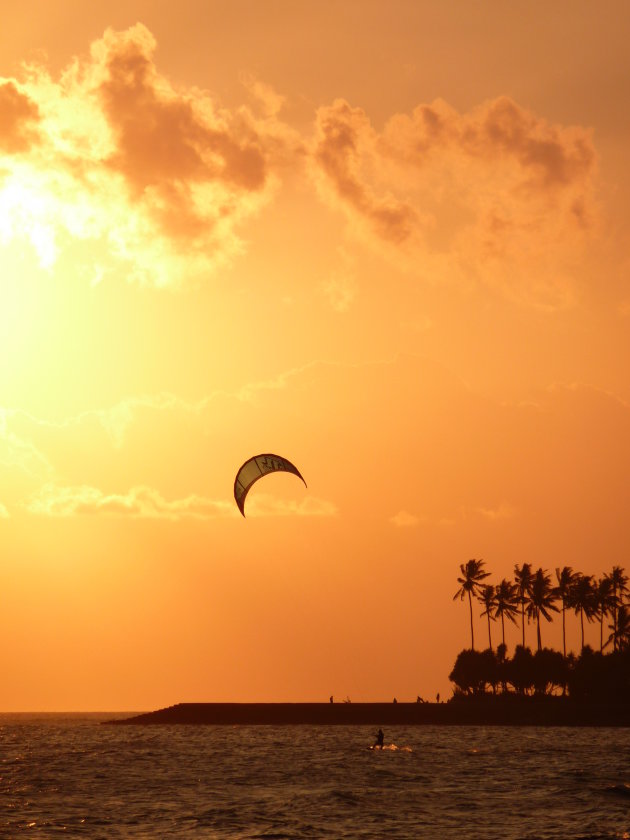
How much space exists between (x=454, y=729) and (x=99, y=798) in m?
69.8

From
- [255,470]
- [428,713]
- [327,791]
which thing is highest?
[255,470]

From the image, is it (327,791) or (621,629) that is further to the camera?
(621,629)

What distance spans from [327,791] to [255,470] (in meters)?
16.1

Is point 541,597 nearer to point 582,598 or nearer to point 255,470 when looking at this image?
point 582,598

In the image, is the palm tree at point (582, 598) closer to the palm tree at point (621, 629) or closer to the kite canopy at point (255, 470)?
the palm tree at point (621, 629)

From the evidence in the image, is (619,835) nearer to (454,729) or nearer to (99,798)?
(99,798)

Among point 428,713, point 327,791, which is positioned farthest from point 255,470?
point 428,713

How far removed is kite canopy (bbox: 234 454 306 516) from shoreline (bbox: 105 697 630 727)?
2565 inches

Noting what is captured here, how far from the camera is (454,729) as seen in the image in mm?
112438

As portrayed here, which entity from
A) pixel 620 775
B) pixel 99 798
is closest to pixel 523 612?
pixel 620 775

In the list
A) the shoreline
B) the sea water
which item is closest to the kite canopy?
the sea water

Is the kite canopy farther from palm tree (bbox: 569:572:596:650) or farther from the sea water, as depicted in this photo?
palm tree (bbox: 569:572:596:650)

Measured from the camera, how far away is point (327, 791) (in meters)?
49.6

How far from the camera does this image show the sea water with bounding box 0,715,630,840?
38.0 m
